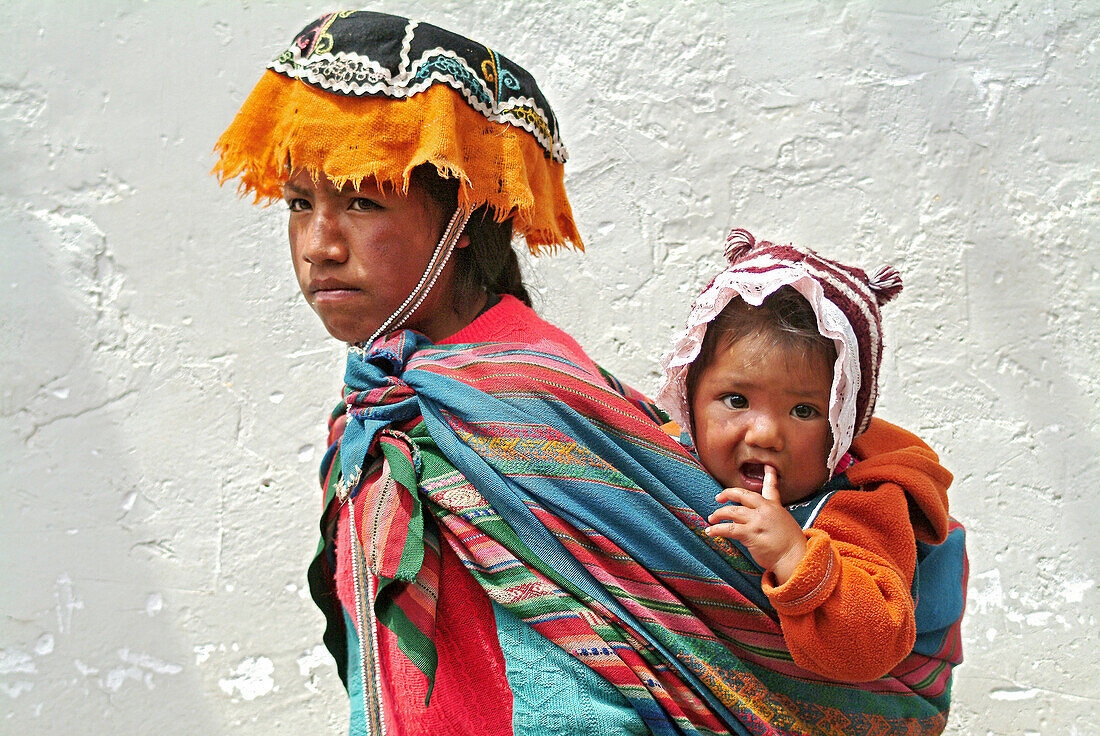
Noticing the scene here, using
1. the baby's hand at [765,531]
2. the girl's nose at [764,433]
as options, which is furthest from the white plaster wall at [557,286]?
the baby's hand at [765,531]

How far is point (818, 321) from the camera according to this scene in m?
1.44

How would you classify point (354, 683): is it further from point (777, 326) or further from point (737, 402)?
point (777, 326)

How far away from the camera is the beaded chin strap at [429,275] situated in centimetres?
172

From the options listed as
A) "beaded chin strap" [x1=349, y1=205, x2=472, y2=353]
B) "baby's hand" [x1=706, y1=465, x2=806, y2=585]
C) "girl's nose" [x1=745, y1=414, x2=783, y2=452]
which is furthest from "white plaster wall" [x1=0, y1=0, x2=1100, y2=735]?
"baby's hand" [x1=706, y1=465, x2=806, y2=585]

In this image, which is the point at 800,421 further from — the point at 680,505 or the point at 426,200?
the point at 426,200

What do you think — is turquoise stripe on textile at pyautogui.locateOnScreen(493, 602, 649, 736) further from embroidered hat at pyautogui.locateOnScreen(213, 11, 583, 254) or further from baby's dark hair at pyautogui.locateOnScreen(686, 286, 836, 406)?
embroidered hat at pyautogui.locateOnScreen(213, 11, 583, 254)

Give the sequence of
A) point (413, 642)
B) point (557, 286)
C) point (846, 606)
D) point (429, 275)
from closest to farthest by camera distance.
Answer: point (846, 606), point (413, 642), point (429, 275), point (557, 286)

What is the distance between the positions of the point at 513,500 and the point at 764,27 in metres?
1.77

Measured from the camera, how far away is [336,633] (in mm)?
1895

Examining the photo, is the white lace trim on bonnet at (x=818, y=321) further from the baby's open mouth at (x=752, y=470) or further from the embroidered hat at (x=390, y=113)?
the embroidered hat at (x=390, y=113)

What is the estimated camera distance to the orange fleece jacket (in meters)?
1.29

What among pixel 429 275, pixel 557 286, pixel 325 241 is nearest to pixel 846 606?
pixel 429 275

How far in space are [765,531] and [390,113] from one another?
970 millimetres

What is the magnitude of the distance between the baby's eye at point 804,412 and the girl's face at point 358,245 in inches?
29.6
